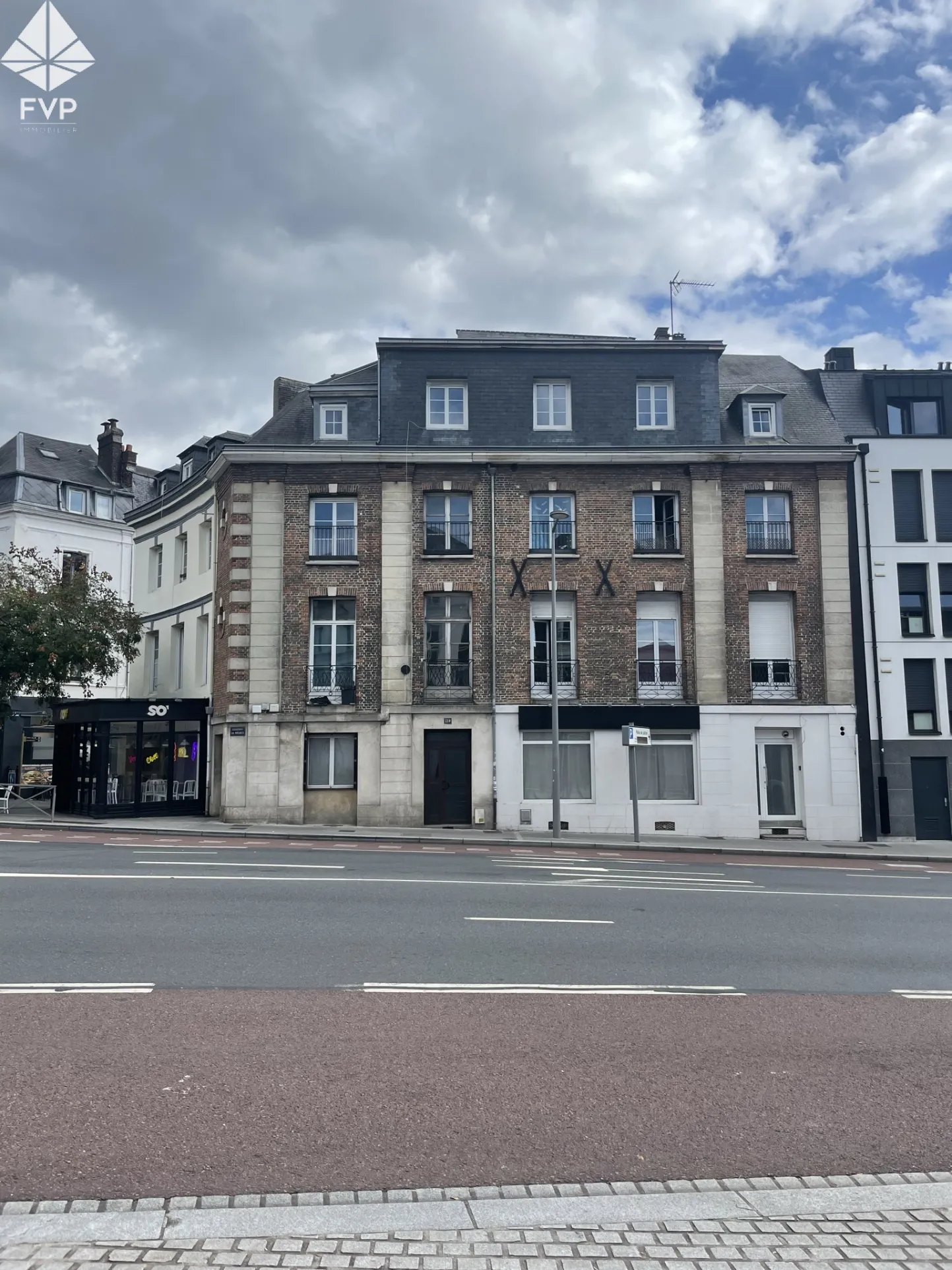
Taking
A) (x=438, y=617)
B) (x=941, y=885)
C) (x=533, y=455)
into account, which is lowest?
(x=941, y=885)

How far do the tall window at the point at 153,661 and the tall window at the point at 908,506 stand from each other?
24063 mm

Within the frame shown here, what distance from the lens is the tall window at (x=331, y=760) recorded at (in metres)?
26.8

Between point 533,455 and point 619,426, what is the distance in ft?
8.72

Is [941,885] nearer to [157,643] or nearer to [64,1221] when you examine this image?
[64,1221]

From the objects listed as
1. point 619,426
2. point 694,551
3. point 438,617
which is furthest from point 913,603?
point 438,617

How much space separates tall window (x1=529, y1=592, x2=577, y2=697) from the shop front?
9.83 metres

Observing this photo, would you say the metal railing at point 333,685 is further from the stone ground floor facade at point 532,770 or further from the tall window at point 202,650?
the tall window at point 202,650

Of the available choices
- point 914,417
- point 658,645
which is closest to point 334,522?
point 658,645

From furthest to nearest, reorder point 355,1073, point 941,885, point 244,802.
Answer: point 244,802, point 941,885, point 355,1073

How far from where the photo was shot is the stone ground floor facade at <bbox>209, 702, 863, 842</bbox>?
26391mm

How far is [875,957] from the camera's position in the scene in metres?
10.0

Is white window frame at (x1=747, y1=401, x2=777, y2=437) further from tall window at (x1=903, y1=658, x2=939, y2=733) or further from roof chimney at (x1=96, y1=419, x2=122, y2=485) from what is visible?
roof chimney at (x1=96, y1=419, x2=122, y2=485)

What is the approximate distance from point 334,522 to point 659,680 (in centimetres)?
984

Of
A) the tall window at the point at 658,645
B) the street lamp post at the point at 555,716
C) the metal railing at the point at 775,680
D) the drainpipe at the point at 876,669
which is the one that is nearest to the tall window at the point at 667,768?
the tall window at the point at 658,645
